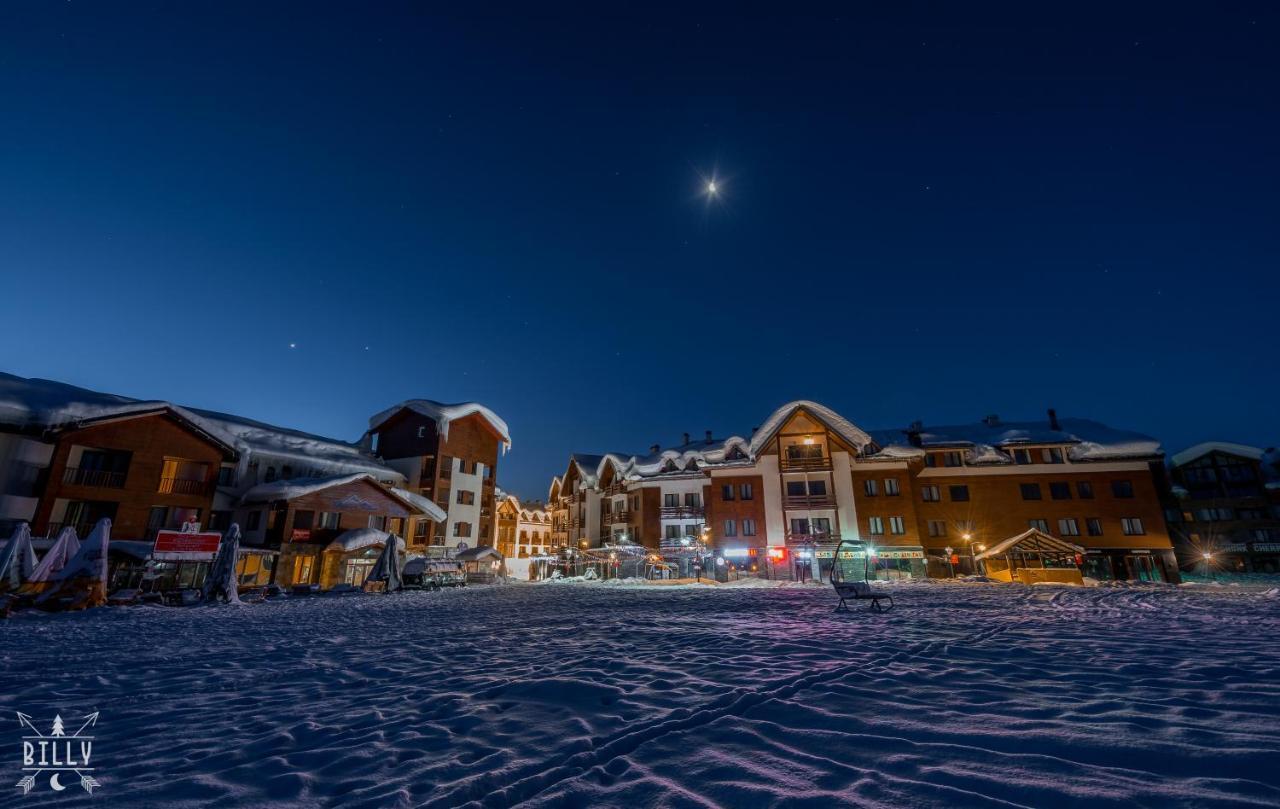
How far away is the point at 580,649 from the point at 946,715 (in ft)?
17.3

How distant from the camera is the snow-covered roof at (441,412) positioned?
39844 millimetres

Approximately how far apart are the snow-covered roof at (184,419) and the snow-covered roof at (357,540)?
7.01m

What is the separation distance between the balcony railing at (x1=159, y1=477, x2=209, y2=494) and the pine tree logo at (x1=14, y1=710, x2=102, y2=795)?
29.5 metres

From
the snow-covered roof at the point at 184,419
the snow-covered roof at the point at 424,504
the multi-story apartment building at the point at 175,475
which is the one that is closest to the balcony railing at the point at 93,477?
the multi-story apartment building at the point at 175,475

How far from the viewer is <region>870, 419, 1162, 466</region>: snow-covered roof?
35.1 m

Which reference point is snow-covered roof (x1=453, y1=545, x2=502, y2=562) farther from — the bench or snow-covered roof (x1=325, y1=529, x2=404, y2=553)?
the bench

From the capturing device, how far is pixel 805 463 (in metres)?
37.7

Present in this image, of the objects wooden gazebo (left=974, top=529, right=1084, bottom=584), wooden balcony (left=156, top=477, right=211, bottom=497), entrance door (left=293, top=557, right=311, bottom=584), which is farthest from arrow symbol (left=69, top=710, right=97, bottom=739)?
wooden gazebo (left=974, top=529, right=1084, bottom=584)

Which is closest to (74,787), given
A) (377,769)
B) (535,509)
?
(377,769)

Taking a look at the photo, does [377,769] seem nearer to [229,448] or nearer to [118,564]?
[118,564]

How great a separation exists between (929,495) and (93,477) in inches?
1964

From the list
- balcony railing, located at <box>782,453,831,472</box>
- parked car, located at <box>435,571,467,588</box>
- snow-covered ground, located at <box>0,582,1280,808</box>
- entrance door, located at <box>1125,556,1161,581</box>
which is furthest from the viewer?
balcony railing, located at <box>782,453,831,472</box>

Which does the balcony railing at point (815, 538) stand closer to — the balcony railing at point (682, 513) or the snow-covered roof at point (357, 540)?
the balcony railing at point (682, 513)

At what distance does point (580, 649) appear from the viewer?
314 inches
